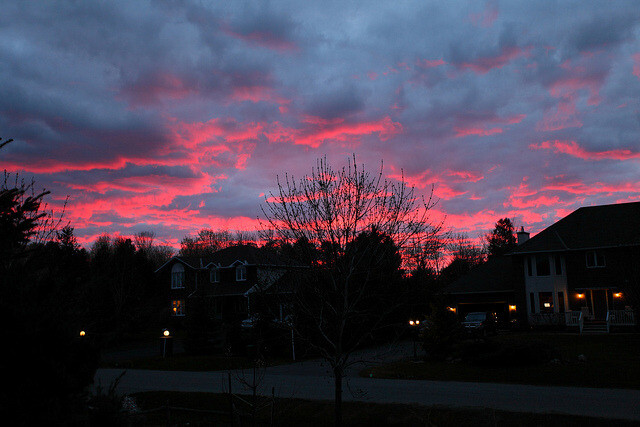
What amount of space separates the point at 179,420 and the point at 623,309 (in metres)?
33.0

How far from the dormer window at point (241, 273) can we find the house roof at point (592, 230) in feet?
83.0

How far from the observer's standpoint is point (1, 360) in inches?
202

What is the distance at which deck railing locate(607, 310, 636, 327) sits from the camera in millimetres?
32969

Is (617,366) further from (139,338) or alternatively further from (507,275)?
(139,338)

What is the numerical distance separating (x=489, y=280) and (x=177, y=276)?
105 feet

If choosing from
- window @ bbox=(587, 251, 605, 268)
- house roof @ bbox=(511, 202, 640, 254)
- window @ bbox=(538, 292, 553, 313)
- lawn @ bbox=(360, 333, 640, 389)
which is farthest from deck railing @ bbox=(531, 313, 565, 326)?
lawn @ bbox=(360, 333, 640, 389)

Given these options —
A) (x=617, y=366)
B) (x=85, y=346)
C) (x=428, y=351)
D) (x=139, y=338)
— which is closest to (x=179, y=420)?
(x=85, y=346)

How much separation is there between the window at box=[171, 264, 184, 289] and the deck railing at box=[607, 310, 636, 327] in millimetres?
39593

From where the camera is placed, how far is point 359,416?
13242 mm

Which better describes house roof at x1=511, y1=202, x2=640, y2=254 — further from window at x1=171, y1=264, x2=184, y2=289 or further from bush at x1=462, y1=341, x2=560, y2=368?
window at x1=171, y1=264, x2=184, y2=289

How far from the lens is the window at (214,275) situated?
5159 cm

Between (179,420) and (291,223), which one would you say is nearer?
(291,223)

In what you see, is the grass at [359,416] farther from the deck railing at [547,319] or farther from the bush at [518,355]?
the deck railing at [547,319]

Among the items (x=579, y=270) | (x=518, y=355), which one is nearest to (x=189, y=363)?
(x=518, y=355)
